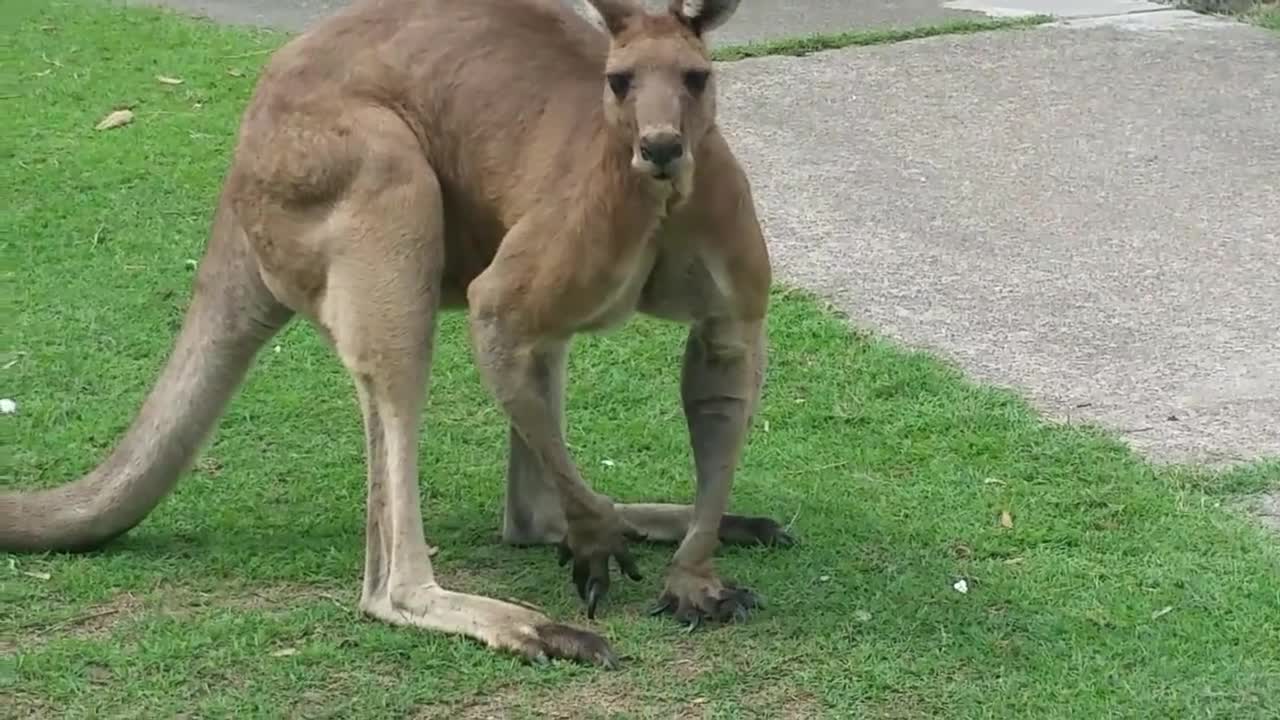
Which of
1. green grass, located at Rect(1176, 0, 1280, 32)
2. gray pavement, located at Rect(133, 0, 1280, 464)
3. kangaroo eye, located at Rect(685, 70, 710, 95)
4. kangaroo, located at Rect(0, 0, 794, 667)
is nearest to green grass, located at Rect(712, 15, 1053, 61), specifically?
gray pavement, located at Rect(133, 0, 1280, 464)

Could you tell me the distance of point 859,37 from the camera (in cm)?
878

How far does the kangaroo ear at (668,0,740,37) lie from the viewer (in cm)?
362

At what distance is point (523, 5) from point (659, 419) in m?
1.30

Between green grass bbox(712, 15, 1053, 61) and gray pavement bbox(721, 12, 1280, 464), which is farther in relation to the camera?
green grass bbox(712, 15, 1053, 61)

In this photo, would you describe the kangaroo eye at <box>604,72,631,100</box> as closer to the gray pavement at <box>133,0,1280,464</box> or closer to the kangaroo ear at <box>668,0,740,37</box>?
the kangaroo ear at <box>668,0,740,37</box>

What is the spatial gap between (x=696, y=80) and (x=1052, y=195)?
138 inches

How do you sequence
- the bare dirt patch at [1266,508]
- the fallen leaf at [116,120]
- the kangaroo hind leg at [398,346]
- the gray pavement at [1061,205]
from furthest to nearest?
the fallen leaf at [116,120] < the gray pavement at [1061,205] < the bare dirt patch at [1266,508] < the kangaroo hind leg at [398,346]

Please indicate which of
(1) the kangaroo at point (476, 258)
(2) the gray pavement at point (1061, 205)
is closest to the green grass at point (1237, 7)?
(2) the gray pavement at point (1061, 205)

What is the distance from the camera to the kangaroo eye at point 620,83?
3.55m

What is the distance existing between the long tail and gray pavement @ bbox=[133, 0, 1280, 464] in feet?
6.68

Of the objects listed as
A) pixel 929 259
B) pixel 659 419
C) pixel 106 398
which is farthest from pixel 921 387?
pixel 106 398

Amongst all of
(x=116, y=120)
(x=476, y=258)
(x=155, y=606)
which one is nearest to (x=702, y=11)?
(x=476, y=258)

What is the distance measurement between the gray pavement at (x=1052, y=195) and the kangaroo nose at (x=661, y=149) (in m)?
1.85

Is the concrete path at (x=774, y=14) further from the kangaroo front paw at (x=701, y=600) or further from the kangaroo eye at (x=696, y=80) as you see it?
the kangaroo eye at (x=696, y=80)
